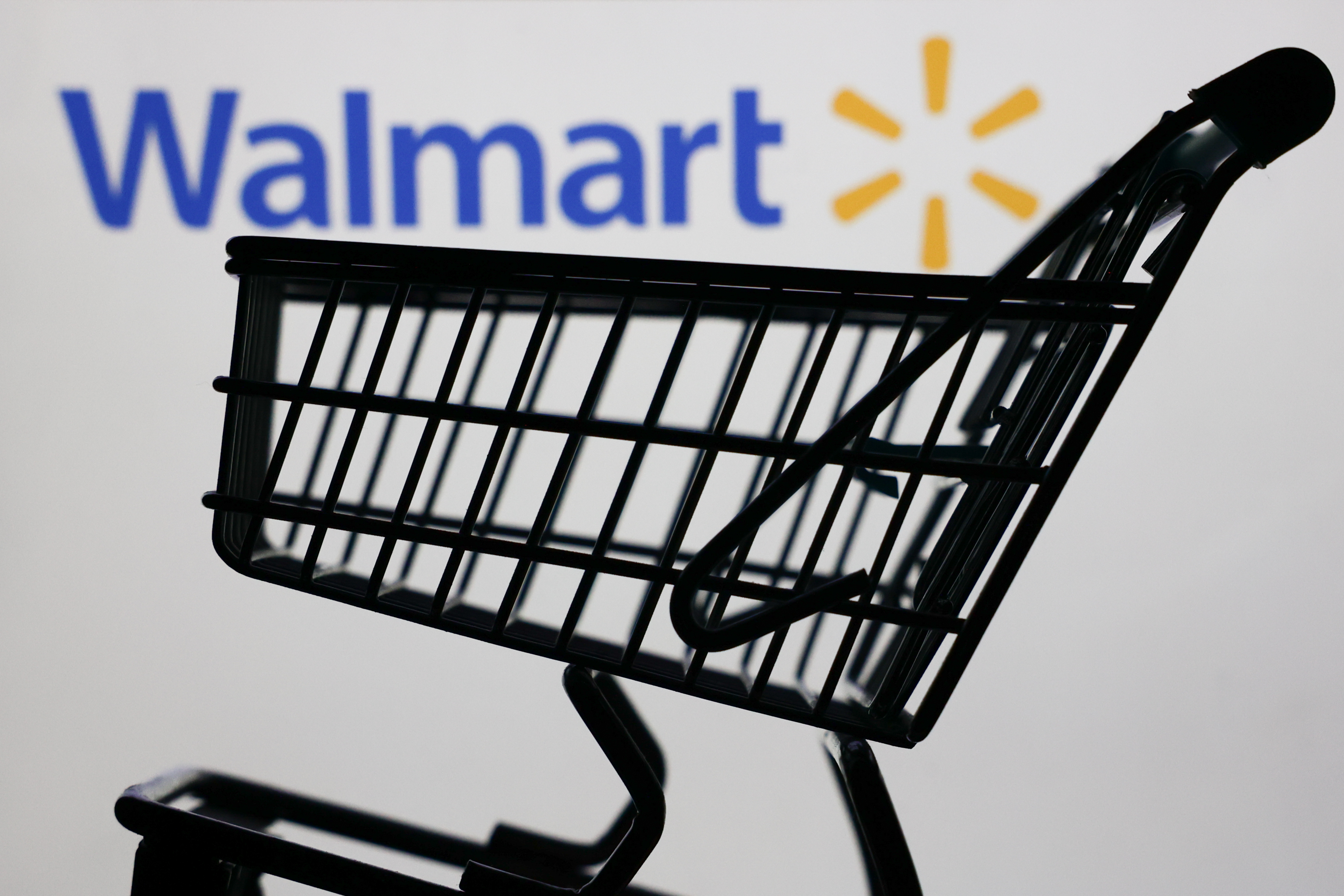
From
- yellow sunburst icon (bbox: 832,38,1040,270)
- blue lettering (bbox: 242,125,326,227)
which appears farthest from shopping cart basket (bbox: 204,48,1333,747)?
blue lettering (bbox: 242,125,326,227)

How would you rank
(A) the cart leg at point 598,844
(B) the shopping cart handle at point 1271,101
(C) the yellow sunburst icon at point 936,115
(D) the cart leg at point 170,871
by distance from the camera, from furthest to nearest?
(C) the yellow sunburst icon at point 936,115
(A) the cart leg at point 598,844
(D) the cart leg at point 170,871
(B) the shopping cart handle at point 1271,101

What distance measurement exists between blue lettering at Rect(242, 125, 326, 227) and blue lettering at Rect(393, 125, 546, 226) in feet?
0.27

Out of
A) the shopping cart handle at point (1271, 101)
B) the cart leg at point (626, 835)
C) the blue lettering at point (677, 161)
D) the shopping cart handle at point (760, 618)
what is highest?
the blue lettering at point (677, 161)

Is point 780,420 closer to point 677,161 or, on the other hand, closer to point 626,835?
point 626,835

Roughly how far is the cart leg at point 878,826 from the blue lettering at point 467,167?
64 cm

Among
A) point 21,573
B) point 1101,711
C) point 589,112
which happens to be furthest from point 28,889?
point 1101,711

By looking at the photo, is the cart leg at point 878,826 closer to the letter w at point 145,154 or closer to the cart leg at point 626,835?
the cart leg at point 626,835

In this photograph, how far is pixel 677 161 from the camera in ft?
2.83

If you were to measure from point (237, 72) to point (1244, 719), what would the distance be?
1296 mm

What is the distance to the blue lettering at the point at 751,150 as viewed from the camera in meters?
0.85

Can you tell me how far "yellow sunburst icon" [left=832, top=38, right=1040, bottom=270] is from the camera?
848 mm

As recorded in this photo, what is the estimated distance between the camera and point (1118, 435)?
0.85 metres

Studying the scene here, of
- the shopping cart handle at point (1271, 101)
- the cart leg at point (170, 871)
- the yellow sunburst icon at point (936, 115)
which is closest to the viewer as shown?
the shopping cart handle at point (1271, 101)

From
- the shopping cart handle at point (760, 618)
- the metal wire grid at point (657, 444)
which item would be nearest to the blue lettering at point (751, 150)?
the metal wire grid at point (657, 444)
